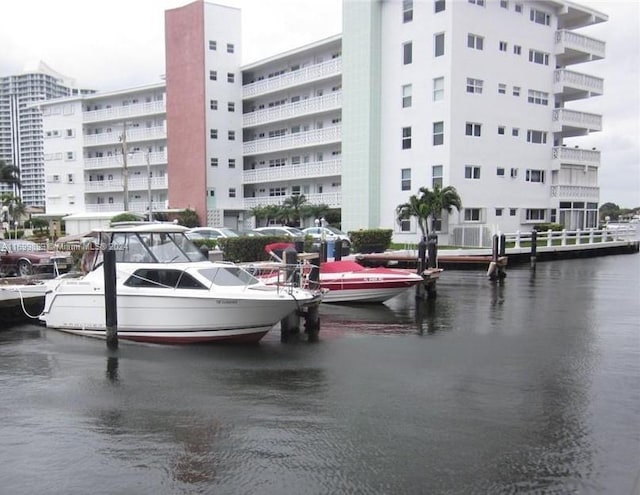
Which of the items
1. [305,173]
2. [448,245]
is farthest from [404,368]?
[305,173]

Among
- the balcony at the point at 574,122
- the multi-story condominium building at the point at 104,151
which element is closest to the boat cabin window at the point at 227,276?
the balcony at the point at 574,122

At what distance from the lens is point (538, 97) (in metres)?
44.5

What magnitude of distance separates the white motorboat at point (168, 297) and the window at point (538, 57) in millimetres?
36306

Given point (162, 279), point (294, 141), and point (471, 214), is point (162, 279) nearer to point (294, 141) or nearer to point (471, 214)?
point (471, 214)

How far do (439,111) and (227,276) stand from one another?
29.1 metres

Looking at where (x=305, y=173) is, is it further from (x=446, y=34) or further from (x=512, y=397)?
(x=512, y=397)

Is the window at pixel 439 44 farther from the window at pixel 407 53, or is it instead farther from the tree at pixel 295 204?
the tree at pixel 295 204

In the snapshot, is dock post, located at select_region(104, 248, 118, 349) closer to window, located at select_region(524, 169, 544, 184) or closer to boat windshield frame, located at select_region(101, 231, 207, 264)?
boat windshield frame, located at select_region(101, 231, 207, 264)

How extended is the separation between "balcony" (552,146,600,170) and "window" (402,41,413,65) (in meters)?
13.5

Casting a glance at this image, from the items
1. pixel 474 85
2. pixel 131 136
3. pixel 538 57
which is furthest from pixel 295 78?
pixel 131 136

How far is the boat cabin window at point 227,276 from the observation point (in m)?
14.4

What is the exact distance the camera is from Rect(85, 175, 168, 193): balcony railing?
62.9 m

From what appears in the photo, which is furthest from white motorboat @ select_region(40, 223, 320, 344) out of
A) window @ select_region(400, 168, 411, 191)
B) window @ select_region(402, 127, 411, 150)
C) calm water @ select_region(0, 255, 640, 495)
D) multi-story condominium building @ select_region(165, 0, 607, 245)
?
window @ select_region(402, 127, 411, 150)

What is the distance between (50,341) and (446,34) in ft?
109
